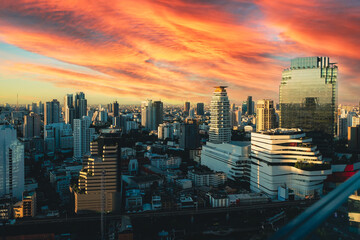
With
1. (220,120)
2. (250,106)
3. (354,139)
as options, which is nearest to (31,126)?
(220,120)

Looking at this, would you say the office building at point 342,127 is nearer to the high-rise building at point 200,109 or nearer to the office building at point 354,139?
the office building at point 354,139

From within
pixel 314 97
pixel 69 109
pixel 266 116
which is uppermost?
pixel 314 97

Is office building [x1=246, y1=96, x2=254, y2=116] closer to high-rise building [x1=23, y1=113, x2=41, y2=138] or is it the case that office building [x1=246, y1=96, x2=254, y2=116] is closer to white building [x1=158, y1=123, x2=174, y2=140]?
white building [x1=158, y1=123, x2=174, y2=140]

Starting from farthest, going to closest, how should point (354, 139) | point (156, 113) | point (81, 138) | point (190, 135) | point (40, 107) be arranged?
point (40, 107) < point (156, 113) < point (190, 135) < point (354, 139) < point (81, 138)

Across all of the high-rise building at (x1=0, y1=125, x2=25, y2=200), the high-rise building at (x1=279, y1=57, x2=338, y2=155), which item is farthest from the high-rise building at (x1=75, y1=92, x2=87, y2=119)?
the high-rise building at (x1=279, y1=57, x2=338, y2=155)

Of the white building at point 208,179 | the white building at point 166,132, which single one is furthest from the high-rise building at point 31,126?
the white building at point 208,179

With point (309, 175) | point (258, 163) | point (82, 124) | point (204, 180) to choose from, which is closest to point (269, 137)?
point (258, 163)

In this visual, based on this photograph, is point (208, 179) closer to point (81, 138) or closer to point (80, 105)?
point (81, 138)
